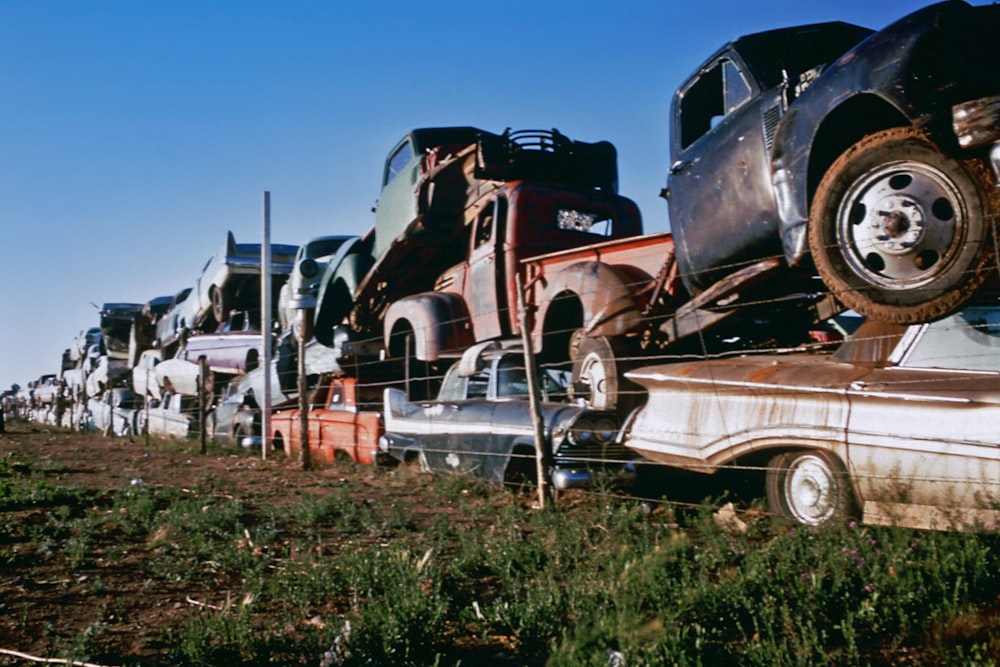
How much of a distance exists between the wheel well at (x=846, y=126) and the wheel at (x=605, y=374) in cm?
215

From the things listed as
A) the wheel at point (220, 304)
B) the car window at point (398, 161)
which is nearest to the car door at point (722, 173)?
the car window at point (398, 161)

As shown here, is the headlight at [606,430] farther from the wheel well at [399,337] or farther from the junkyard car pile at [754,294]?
the wheel well at [399,337]

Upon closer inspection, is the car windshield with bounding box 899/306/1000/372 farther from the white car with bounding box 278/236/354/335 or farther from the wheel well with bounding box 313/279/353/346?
the white car with bounding box 278/236/354/335

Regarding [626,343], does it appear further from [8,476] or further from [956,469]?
[8,476]

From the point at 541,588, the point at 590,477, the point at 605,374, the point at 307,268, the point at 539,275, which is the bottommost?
the point at 541,588

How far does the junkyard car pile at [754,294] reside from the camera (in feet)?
12.4

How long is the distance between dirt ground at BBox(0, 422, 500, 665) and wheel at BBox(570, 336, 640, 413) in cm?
156

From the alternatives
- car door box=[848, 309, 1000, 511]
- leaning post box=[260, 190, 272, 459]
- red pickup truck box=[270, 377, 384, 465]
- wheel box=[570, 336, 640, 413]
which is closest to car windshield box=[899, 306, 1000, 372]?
car door box=[848, 309, 1000, 511]

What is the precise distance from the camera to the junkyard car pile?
3793 millimetres

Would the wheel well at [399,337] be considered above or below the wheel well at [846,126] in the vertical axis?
below

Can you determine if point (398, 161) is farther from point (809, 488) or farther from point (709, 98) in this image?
point (809, 488)

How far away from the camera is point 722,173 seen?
17.6ft

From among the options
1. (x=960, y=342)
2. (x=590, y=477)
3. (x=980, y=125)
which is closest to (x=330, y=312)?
(x=590, y=477)

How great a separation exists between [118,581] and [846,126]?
15.6 feet
